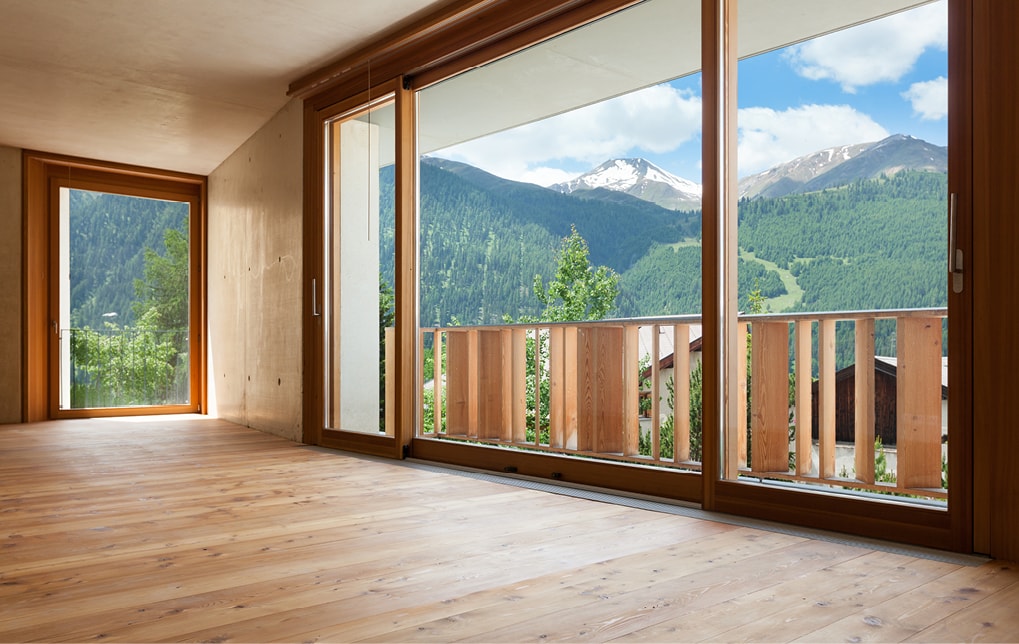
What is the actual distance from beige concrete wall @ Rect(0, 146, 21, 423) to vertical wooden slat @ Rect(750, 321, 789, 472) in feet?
21.1

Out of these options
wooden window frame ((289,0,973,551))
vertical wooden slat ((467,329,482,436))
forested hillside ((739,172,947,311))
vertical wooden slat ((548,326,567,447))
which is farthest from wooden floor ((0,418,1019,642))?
vertical wooden slat ((467,329,482,436))

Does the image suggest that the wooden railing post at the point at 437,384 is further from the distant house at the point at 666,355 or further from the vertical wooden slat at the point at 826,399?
the vertical wooden slat at the point at 826,399

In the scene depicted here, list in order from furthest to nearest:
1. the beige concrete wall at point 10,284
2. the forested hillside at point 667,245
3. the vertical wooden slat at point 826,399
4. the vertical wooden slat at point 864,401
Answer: the beige concrete wall at point 10,284 < the vertical wooden slat at point 826,399 < the vertical wooden slat at point 864,401 < the forested hillside at point 667,245

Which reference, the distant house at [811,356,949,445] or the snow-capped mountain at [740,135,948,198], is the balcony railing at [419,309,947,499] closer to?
the distant house at [811,356,949,445]

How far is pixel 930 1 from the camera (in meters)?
2.53

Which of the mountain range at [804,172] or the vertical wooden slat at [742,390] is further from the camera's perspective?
the vertical wooden slat at [742,390]

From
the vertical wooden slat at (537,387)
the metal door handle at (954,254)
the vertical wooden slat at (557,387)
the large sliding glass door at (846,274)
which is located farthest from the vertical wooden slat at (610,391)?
the metal door handle at (954,254)

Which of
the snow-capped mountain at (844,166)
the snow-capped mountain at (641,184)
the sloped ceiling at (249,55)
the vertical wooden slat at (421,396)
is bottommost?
the vertical wooden slat at (421,396)

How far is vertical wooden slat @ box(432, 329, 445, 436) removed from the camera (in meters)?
4.94

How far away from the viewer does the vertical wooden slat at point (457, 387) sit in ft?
16.4

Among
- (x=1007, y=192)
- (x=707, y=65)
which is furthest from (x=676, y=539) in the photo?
(x=707, y=65)

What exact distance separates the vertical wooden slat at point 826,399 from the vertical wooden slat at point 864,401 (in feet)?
0.31

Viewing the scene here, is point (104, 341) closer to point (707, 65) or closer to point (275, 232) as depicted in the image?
point (275, 232)

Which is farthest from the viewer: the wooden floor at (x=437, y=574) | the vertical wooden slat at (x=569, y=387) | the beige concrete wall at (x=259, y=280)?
the beige concrete wall at (x=259, y=280)
